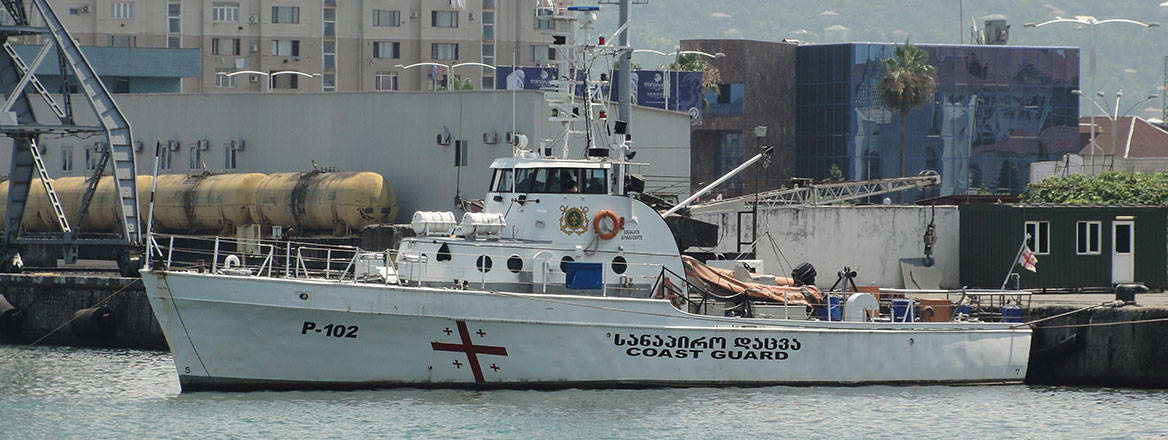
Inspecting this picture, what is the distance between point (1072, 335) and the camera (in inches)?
1205

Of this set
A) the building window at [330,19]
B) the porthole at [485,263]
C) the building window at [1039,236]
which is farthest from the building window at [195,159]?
the building window at [330,19]

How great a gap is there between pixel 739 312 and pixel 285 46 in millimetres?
74186

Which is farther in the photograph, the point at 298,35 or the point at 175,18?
the point at 298,35

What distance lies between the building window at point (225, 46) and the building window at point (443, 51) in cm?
1297

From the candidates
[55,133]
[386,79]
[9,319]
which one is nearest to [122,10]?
[386,79]

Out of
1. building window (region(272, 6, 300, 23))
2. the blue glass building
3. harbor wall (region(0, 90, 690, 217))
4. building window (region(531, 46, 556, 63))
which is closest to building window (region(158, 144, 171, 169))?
harbor wall (region(0, 90, 690, 217))

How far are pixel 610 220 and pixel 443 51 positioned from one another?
73110mm

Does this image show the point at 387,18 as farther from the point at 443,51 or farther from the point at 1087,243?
the point at 1087,243

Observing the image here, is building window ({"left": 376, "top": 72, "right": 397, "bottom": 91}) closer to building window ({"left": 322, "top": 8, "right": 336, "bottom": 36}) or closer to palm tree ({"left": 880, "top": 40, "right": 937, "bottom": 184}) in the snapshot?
building window ({"left": 322, "top": 8, "right": 336, "bottom": 36})

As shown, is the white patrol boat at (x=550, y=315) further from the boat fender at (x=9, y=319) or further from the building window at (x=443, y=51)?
the building window at (x=443, y=51)

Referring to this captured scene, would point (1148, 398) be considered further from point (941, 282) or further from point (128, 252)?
point (128, 252)

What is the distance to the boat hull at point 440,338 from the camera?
2600 cm

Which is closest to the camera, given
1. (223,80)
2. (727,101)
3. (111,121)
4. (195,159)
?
(111,121)

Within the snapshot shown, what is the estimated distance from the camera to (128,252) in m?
41.4
